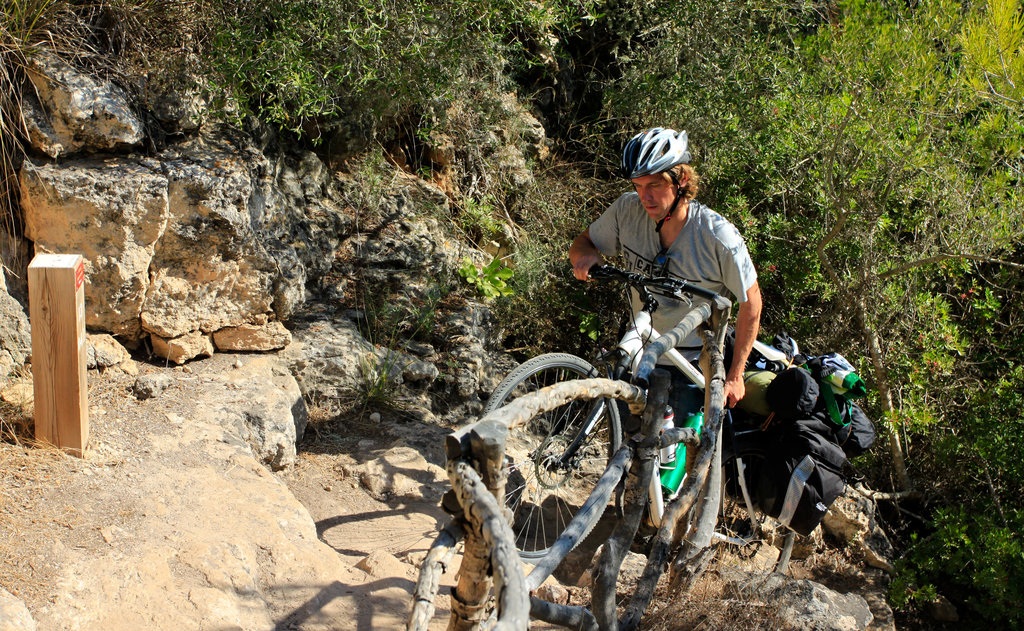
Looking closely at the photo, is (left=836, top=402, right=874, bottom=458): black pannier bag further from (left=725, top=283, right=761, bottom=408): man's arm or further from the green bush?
the green bush

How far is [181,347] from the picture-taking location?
4094 mm

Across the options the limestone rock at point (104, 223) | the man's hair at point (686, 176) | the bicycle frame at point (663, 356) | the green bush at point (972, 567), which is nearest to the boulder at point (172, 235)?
the limestone rock at point (104, 223)

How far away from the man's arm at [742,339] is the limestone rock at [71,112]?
314cm

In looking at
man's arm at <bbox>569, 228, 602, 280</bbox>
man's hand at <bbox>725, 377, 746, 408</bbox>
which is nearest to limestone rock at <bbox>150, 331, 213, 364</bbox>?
man's arm at <bbox>569, 228, 602, 280</bbox>

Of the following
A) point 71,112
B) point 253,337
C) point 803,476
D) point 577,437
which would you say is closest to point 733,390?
point 803,476

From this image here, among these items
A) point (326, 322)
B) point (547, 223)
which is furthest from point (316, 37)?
point (547, 223)

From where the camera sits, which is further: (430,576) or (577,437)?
(577,437)

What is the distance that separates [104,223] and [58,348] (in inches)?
38.7

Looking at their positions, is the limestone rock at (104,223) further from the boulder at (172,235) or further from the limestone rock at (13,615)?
the limestone rock at (13,615)

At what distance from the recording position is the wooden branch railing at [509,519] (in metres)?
1.50

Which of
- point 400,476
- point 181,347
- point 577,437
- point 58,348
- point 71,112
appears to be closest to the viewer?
point 58,348

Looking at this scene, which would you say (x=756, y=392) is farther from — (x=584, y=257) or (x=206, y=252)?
(x=206, y=252)

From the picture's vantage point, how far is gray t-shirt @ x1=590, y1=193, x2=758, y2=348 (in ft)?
11.0

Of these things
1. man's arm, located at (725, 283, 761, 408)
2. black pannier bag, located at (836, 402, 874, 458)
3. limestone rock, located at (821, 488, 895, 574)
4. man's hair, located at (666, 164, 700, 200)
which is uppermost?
man's hair, located at (666, 164, 700, 200)
